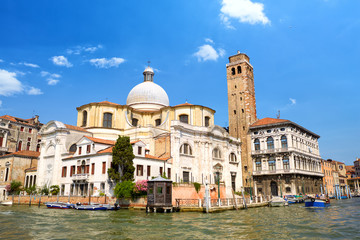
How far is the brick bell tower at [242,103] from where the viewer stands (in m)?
48.0

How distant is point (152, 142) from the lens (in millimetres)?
38000

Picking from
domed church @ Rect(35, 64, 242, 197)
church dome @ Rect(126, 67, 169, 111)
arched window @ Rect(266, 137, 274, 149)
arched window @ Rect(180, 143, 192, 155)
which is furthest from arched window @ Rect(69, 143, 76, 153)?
arched window @ Rect(266, 137, 274, 149)

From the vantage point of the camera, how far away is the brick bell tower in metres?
48.0

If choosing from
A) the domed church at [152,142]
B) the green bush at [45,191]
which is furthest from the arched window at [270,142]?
the green bush at [45,191]

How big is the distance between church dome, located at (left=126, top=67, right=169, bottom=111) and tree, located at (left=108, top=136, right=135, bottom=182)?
17.3 meters

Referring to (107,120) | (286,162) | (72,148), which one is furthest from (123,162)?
(286,162)

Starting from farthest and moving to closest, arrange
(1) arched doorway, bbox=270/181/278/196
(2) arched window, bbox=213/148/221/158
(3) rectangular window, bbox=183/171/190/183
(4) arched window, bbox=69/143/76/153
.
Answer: (1) arched doorway, bbox=270/181/278/196 → (2) arched window, bbox=213/148/221/158 → (4) arched window, bbox=69/143/76/153 → (3) rectangular window, bbox=183/171/190/183

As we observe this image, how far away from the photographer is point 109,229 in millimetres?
15141

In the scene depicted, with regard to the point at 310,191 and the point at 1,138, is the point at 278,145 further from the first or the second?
the point at 1,138

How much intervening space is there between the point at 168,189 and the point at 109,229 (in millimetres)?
10179

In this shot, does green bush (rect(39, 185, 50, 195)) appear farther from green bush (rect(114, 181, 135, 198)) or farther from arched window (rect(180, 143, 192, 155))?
arched window (rect(180, 143, 192, 155))

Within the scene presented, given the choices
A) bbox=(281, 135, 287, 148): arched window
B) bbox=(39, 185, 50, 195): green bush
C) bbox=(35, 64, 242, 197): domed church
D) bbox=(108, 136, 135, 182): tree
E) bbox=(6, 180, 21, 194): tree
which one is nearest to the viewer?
bbox=(108, 136, 135, 182): tree

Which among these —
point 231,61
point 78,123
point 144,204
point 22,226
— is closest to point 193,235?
point 22,226

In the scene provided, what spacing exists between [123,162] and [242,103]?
26.7m
